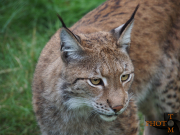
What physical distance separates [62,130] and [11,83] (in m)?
2.47

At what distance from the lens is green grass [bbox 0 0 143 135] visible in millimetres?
5027

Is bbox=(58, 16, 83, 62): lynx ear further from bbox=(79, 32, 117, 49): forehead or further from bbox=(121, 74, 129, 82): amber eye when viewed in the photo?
bbox=(121, 74, 129, 82): amber eye

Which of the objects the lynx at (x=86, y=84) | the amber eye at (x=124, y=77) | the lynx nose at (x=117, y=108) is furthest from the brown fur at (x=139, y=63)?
the lynx nose at (x=117, y=108)

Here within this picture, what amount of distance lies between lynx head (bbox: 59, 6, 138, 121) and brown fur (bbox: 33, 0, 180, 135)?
19 centimetres

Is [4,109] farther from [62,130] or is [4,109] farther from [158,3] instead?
[158,3]

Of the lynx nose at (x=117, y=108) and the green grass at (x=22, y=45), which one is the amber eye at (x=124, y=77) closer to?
the lynx nose at (x=117, y=108)

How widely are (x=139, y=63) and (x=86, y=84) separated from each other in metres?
1.36

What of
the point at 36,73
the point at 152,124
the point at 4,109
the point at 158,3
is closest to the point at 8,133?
the point at 4,109

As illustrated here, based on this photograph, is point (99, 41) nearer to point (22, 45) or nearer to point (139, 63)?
point (139, 63)

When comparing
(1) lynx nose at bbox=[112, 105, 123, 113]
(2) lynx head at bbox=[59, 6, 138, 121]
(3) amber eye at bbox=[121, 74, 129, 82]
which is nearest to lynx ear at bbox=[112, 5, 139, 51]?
(2) lynx head at bbox=[59, 6, 138, 121]

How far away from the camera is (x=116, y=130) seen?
11.9 ft

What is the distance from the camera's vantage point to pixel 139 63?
4.12 meters

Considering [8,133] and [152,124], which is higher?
[8,133]

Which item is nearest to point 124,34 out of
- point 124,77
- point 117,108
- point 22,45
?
point 124,77
